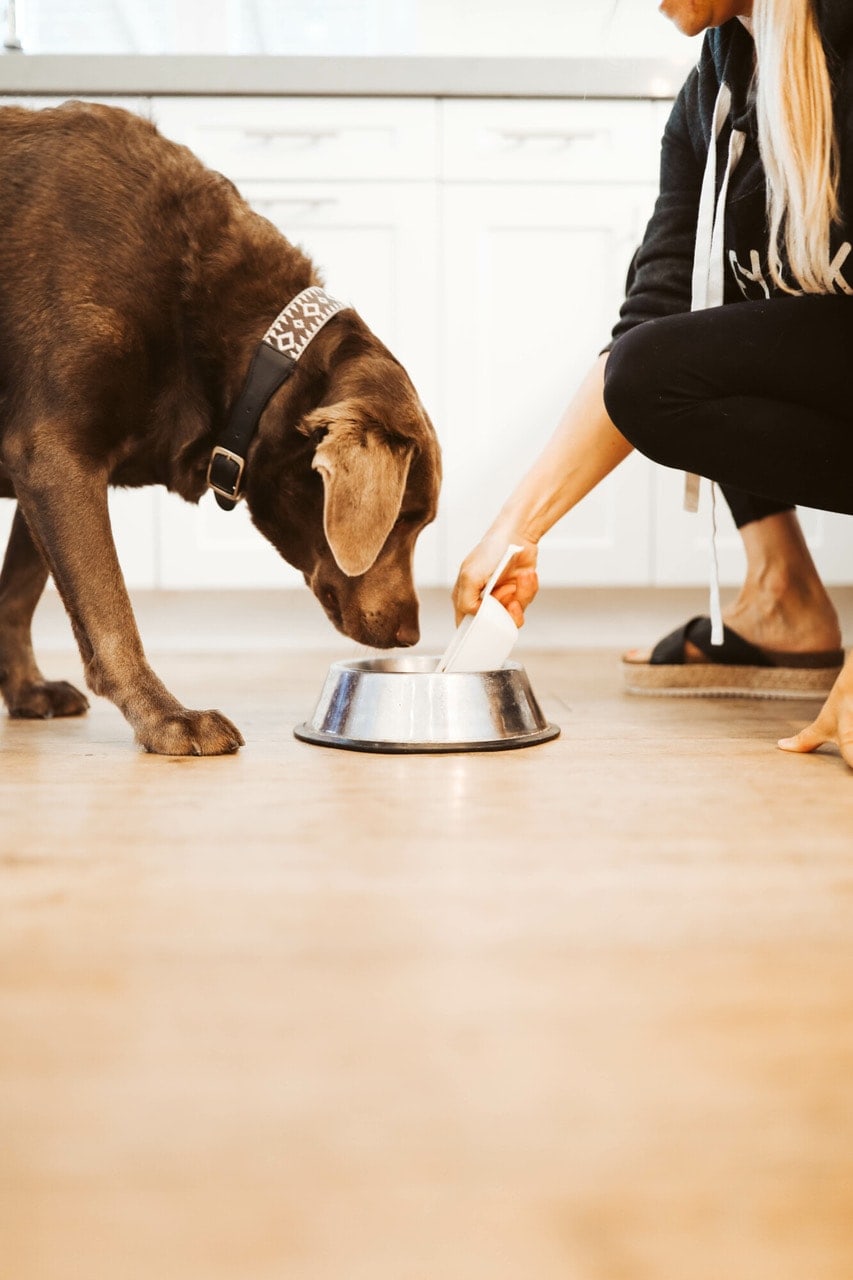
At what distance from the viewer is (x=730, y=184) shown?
5.25ft

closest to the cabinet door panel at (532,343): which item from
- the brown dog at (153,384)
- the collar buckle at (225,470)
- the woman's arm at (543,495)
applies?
the woman's arm at (543,495)

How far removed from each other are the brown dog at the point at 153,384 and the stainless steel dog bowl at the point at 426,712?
0.14 metres

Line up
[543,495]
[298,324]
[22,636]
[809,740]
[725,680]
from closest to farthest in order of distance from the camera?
[809,740], [298,324], [543,495], [22,636], [725,680]

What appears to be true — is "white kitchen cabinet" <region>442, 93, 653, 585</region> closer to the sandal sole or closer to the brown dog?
→ the sandal sole

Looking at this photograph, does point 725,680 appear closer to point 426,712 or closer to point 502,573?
point 502,573

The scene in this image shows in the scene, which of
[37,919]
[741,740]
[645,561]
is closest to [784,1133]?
[37,919]

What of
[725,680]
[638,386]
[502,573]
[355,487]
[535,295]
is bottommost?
[725,680]

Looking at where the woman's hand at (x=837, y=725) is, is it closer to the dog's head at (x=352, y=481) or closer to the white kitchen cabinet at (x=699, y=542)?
the dog's head at (x=352, y=481)

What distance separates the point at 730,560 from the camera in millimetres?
2725

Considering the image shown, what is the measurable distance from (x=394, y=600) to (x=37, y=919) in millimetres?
907

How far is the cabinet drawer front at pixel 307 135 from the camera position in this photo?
254 cm

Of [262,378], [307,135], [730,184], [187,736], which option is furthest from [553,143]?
[187,736]

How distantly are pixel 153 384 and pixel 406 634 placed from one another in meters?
0.50

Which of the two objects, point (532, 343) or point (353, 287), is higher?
point (353, 287)
